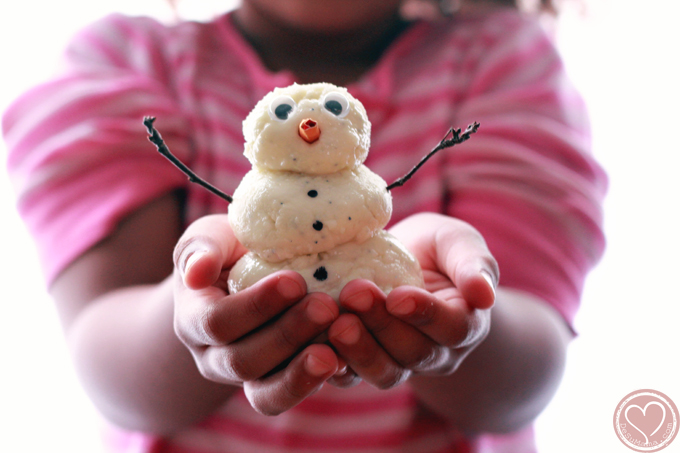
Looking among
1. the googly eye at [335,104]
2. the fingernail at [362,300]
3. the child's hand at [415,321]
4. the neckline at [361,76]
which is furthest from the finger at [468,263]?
the neckline at [361,76]

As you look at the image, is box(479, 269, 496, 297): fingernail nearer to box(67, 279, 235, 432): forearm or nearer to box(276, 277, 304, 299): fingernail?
box(276, 277, 304, 299): fingernail

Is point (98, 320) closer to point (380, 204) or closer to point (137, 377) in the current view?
point (137, 377)

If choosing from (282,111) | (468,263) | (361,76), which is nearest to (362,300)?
(468,263)

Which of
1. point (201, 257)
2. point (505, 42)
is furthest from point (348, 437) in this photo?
point (505, 42)

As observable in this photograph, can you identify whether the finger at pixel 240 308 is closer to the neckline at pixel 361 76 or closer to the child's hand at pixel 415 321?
the child's hand at pixel 415 321

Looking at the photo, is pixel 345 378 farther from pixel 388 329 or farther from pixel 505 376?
pixel 505 376

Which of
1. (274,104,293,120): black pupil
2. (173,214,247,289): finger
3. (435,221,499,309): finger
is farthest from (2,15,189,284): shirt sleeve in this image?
(435,221,499,309): finger
